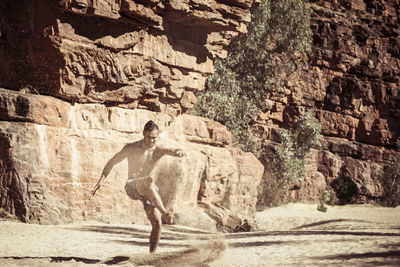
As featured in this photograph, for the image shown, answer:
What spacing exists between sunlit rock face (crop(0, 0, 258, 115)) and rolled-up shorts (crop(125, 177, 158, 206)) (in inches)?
201

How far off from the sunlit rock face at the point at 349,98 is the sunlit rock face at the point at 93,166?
29.8ft

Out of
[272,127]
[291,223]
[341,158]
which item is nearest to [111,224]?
[291,223]

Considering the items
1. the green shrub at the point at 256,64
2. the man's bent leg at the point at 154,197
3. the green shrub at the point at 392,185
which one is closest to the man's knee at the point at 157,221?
the man's bent leg at the point at 154,197

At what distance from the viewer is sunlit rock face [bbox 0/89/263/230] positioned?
10109mm

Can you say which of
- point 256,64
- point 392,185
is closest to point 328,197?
point 392,185

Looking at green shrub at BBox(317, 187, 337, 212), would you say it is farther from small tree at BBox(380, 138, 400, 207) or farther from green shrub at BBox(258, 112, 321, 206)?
small tree at BBox(380, 138, 400, 207)

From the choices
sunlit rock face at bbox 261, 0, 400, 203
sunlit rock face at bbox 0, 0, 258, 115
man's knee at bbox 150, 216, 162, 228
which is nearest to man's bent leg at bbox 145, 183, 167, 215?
man's knee at bbox 150, 216, 162, 228

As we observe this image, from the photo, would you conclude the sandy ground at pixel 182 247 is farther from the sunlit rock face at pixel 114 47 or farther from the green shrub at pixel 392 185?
the green shrub at pixel 392 185

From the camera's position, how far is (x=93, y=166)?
11.3m

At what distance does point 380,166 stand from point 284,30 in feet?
26.7

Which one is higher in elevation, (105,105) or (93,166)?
(105,105)

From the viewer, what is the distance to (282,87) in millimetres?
23469

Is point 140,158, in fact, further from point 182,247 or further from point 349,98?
point 349,98

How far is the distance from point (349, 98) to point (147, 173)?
19.8 metres
